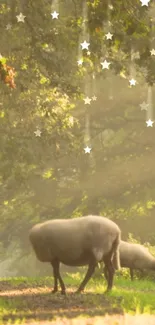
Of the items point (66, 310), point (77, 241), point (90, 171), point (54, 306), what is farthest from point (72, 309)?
point (90, 171)

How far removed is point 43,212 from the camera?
35.7 m

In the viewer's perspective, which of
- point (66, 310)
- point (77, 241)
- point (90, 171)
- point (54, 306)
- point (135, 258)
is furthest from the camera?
point (90, 171)

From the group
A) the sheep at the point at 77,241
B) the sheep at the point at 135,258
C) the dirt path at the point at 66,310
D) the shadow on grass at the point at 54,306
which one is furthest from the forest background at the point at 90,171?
the dirt path at the point at 66,310

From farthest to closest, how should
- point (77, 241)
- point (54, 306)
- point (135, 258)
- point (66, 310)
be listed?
A: point (135, 258) → point (77, 241) → point (54, 306) → point (66, 310)

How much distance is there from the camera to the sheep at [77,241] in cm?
933

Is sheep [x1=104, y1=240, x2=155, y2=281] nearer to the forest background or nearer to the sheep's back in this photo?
the forest background

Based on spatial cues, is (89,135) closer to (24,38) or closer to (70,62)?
(70,62)

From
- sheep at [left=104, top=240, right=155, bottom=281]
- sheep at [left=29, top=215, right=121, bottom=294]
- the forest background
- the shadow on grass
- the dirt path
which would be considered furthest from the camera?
the forest background

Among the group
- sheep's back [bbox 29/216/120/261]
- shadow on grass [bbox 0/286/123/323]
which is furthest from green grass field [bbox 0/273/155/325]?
sheep's back [bbox 29/216/120/261]

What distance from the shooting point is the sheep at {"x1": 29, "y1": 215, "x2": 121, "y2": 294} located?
9.33m

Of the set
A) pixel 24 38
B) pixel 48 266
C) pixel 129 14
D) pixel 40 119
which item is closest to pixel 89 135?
pixel 48 266

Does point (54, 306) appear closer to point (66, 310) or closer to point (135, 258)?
point (66, 310)

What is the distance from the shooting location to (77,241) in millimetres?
9336

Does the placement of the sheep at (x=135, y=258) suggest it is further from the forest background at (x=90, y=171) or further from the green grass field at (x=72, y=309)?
the green grass field at (x=72, y=309)
